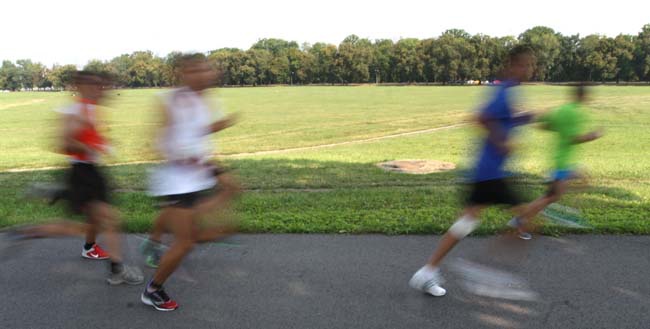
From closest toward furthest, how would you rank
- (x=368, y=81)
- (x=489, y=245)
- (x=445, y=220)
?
(x=489, y=245) → (x=445, y=220) → (x=368, y=81)

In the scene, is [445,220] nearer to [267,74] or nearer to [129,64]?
[267,74]

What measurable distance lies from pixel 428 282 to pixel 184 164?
6.14ft

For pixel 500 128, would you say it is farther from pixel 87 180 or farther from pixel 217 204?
pixel 87 180

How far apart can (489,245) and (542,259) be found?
496 millimetres

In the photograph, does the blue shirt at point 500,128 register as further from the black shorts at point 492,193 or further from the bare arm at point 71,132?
the bare arm at point 71,132

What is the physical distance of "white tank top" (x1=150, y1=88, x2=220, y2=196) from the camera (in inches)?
131

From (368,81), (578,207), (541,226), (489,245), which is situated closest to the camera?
(489,245)

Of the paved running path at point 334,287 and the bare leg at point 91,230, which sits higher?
the bare leg at point 91,230

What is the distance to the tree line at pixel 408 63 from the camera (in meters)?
96.4

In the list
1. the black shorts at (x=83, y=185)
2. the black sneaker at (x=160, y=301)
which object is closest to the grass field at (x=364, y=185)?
the black shorts at (x=83, y=185)

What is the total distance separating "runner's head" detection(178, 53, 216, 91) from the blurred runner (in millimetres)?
854

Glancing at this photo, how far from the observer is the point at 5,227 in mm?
5480

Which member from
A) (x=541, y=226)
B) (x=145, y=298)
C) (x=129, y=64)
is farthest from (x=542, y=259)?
(x=129, y=64)

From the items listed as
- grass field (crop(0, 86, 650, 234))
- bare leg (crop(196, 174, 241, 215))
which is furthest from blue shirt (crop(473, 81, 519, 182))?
bare leg (crop(196, 174, 241, 215))
